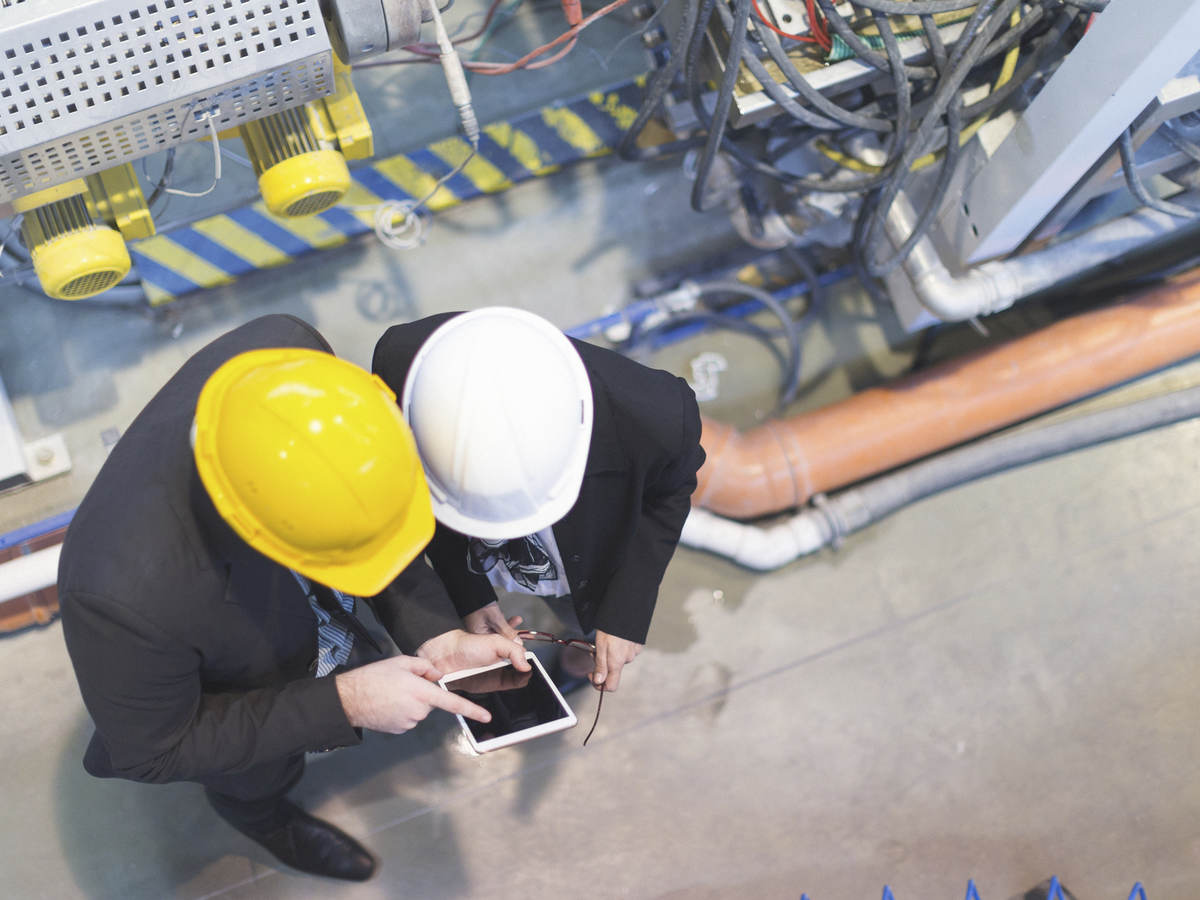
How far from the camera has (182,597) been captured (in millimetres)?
1512

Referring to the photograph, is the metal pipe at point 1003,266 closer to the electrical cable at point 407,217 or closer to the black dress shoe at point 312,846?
the electrical cable at point 407,217

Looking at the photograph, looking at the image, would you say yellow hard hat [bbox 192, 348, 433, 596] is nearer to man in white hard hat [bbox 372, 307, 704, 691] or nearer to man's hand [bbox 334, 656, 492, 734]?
man in white hard hat [bbox 372, 307, 704, 691]

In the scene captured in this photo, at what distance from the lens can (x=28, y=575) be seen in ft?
8.17

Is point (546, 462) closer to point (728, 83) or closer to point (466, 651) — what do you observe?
point (466, 651)

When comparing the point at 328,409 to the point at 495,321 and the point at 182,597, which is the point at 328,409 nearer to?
the point at 495,321

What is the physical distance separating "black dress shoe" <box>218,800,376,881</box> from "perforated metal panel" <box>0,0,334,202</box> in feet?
5.48

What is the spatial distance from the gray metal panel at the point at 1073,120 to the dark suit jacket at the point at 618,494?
106 centimetres

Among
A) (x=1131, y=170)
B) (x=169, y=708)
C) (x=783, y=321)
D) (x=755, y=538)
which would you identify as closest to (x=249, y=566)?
(x=169, y=708)

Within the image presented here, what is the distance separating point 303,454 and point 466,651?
0.73 m

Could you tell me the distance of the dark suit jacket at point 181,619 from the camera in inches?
58.5

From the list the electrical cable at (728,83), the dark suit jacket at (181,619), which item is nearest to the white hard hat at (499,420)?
the dark suit jacket at (181,619)

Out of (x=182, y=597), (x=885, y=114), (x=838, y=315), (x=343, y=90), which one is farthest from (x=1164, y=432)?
(x=182, y=597)

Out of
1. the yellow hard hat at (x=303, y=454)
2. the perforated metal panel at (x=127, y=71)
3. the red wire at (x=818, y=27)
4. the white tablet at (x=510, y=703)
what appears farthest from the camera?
the red wire at (x=818, y=27)

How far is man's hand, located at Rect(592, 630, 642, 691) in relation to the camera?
2076mm
